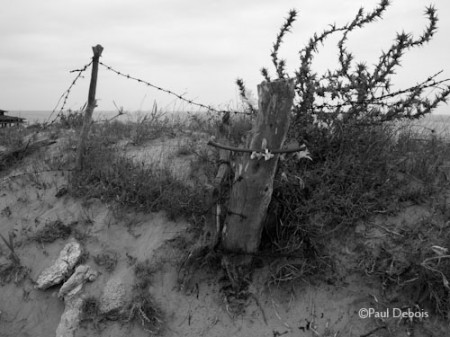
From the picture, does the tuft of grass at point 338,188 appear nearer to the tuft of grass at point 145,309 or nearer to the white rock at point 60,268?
the tuft of grass at point 145,309

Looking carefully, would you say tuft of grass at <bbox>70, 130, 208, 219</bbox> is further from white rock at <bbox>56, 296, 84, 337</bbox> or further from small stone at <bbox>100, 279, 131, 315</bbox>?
white rock at <bbox>56, 296, 84, 337</bbox>

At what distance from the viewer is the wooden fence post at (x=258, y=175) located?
3.10 m

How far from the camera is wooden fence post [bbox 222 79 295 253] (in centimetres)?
310

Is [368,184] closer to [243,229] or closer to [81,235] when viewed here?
[243,229]

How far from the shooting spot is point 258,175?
3.24 metres

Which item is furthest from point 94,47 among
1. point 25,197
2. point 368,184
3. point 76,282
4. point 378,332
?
point 378,332

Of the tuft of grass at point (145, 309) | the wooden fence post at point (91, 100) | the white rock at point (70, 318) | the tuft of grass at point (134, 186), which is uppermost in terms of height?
the wooden fence post at point (91, 100)

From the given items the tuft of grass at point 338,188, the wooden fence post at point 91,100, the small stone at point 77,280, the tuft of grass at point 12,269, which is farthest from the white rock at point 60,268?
the tuft of grass at point 338,188

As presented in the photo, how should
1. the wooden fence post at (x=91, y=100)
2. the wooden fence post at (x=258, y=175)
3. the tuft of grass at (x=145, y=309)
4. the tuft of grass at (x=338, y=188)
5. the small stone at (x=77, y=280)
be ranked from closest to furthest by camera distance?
the wooden fence post at (x=258, y=175) → the tuft of grass at (x=145, y=309) → the tuft of grass at (x=338, y=188) → the small stone at (x=77, y=280) → the wooden fence post at (x=91, y=100)

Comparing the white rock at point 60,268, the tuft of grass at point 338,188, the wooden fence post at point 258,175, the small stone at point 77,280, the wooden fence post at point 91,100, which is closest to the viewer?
the wooden fence post at point 258,175

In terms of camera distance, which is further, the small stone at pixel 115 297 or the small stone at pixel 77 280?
the small stone at pixel 77 280

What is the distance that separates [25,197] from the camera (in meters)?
5.05

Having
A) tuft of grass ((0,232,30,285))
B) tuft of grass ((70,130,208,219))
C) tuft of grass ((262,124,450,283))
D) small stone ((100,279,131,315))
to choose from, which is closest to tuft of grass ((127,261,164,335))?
small stone ((100,279,131,315))

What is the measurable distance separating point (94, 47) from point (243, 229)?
3024 millimetres
